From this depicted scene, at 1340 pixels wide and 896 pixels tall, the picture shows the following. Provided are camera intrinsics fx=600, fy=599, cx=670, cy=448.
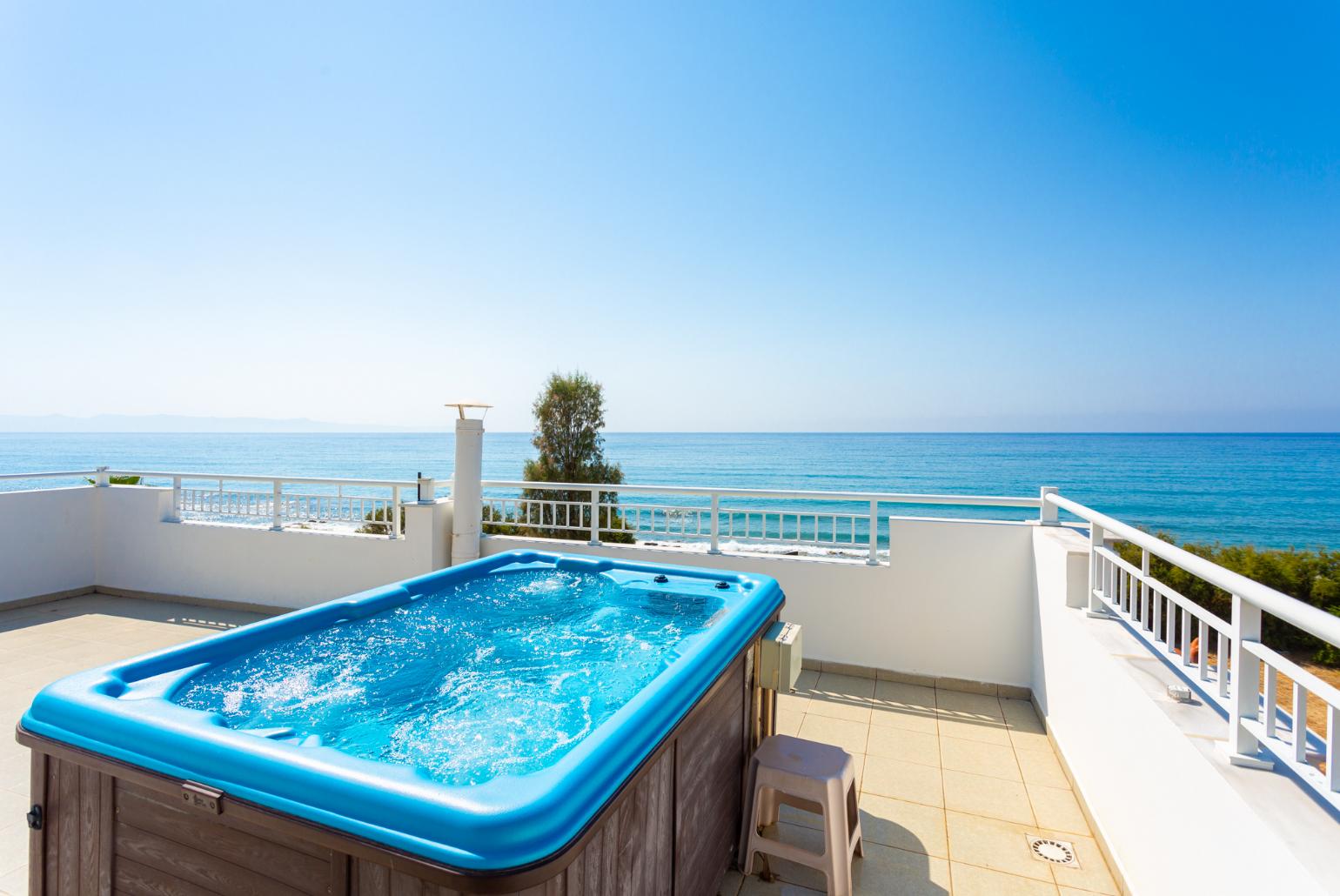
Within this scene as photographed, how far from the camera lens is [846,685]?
407 cm

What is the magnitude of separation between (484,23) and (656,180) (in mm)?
2995

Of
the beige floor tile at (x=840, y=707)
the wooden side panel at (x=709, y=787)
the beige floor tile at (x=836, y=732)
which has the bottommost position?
the beige floor tile at (x=840, y=707)

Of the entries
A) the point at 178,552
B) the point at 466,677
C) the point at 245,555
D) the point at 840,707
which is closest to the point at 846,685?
the point at 840,707

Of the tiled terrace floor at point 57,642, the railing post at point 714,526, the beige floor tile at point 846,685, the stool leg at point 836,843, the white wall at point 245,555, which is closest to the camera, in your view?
the stool leg at point 836,843

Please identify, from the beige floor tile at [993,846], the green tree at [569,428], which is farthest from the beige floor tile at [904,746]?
the green tree at [569,428]

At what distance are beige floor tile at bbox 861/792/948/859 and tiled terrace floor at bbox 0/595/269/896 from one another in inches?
126

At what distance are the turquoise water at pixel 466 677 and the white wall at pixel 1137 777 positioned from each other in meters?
1.48

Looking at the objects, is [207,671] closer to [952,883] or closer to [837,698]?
[952,883]

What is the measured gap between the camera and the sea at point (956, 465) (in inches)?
882

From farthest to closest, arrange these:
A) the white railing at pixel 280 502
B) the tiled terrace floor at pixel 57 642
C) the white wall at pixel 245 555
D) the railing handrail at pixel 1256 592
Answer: the white railing at pixel 280 502 < the white wall at pixel 245 555 < the tiled terrace floor at pixel 57 642 < the railing handrail at pixel 1256 592

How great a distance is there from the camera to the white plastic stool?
79.7 inches

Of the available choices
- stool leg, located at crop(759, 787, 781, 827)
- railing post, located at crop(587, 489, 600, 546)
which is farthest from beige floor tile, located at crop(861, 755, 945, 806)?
railing post, located at crop(587, 489, 600, 546)

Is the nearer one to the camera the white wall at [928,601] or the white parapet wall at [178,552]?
the white wall at [928,601]

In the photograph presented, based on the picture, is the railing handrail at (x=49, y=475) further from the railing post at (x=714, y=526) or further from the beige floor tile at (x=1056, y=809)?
the beige floor tile at (x=1056, y=809)
